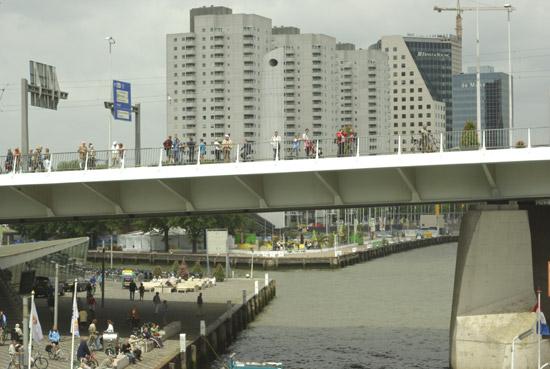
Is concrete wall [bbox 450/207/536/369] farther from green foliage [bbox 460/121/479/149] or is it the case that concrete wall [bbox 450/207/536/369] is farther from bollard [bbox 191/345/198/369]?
bollard [bbox 191/345/198/369]

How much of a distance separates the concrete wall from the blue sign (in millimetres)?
24636

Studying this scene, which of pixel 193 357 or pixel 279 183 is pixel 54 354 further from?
pixel 279 183

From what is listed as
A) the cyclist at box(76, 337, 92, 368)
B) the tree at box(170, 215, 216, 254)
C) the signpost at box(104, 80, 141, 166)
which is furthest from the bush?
the tree at box(170, 215, 216, 254)

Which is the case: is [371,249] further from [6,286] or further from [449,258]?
[6,286]

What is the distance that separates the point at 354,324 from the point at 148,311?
41.1 ft

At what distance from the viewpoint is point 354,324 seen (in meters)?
56.6

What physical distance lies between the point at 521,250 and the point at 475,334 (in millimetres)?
3848

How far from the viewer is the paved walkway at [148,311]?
1515 inches

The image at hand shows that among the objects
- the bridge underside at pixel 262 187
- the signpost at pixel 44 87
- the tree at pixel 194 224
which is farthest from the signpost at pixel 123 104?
the tree at pixel 194 224

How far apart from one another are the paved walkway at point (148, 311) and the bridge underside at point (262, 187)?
20.6ft

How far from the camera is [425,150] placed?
36625mm

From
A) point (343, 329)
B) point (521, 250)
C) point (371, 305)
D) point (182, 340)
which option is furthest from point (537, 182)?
point (371, 305)

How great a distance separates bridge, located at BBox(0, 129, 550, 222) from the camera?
3544cm

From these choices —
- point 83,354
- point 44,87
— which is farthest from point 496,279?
point 44,87
